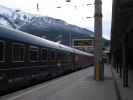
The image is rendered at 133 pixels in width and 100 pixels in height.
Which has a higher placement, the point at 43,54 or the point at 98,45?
the point at 98,45

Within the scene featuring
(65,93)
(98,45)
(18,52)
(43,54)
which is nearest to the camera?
(65,93)

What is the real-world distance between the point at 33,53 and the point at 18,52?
2566 millimetres

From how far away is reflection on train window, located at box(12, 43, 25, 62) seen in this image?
15.2 metres

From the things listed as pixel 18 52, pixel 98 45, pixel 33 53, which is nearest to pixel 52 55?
pixel 98 45

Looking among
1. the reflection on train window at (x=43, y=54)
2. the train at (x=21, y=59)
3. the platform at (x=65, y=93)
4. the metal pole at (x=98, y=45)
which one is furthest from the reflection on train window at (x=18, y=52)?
the metal pole at (x=98, y=45)

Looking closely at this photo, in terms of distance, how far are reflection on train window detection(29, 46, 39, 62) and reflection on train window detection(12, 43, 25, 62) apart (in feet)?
4.10

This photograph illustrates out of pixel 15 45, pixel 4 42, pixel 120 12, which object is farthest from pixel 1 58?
pixel 120 12

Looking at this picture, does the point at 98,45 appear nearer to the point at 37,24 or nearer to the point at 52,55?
the point at 52,55

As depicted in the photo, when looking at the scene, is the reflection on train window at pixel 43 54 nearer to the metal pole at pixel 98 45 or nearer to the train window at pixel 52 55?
the train window at pixel 52 55

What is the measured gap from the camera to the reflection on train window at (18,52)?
15.2 m

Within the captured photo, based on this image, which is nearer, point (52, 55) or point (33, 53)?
point (33, 53)

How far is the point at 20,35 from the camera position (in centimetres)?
1656

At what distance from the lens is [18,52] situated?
1591cm

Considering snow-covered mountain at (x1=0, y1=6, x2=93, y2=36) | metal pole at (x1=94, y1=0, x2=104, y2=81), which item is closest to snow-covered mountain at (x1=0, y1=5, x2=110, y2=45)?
snow-covered mountain at (x1=0, y1=6, x2=93, y2=36)
